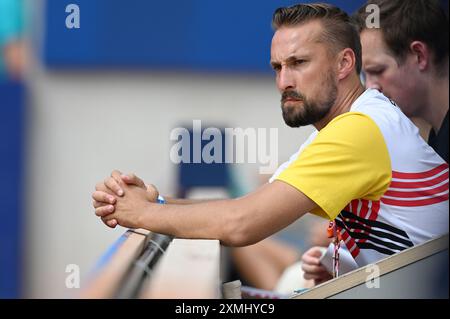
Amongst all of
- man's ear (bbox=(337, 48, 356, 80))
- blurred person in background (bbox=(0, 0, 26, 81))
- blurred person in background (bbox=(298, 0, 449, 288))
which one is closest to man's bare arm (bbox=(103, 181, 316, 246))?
man's ear (bbox=(337, 48, 356, 80))

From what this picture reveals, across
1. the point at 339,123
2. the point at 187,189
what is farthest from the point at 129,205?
the point at 187,189

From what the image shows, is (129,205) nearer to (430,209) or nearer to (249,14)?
(430,209)

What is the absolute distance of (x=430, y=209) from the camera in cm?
146

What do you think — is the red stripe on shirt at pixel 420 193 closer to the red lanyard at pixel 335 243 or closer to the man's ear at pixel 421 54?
the red lanyard at pixel 335 243

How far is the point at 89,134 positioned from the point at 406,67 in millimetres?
3917

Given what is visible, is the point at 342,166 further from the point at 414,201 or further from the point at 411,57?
the point at 411,57

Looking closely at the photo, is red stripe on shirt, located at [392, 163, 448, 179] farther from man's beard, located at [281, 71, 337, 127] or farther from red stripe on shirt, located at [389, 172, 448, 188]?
man's beard, located at [281, 71, 337, 127]

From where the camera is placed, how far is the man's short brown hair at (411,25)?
5.57ft

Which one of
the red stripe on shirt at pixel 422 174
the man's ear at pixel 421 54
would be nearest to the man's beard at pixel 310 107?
the red stripe on shirt at pixel 422 174

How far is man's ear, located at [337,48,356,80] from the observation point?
1.49 metres

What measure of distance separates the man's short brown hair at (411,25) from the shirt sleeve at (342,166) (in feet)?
1.19

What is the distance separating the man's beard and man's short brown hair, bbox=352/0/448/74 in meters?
0.23

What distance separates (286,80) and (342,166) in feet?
0.68

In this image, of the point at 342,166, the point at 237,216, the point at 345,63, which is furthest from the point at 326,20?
the point at 237,216
